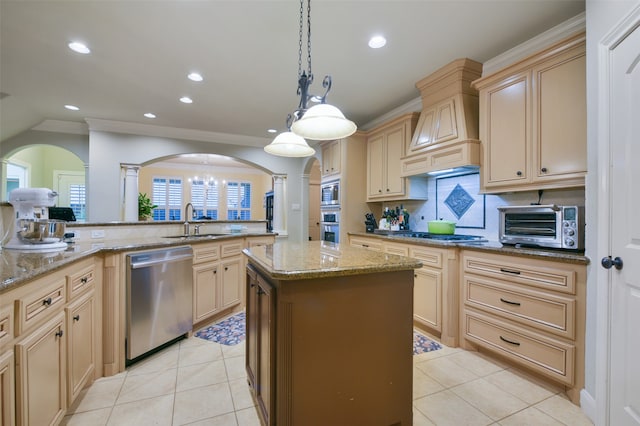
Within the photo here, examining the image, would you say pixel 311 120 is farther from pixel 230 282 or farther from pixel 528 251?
pixel 230 282

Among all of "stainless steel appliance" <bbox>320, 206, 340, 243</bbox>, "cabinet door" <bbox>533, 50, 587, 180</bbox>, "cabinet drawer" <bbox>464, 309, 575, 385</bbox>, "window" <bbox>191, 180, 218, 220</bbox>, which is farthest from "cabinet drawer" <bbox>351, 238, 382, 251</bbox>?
"window" <bbox>191, 180, 218, 220</bbox>

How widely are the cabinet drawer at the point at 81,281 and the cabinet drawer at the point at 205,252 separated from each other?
928 millimetres

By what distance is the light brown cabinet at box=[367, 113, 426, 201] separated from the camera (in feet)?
11.6

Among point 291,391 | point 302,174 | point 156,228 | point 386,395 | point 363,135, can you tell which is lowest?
point 386,395

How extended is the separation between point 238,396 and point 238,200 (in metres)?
8.01

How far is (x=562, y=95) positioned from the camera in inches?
80.3

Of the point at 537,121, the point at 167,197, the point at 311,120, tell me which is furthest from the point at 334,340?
the point at 167,197

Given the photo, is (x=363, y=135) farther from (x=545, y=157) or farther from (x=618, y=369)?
(x=618, y=369)

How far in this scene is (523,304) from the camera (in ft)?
6.72

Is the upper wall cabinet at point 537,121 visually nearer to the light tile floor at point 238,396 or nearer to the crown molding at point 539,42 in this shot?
the crown molding at point 539,42

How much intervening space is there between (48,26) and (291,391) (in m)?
3.15

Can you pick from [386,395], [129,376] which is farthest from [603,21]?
[129,376]

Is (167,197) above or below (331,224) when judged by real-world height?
Result: above

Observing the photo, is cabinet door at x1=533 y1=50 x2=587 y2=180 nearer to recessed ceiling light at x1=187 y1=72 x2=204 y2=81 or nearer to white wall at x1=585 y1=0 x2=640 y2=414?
white wall at x1=585 y1=0 x2=640 y2=414
